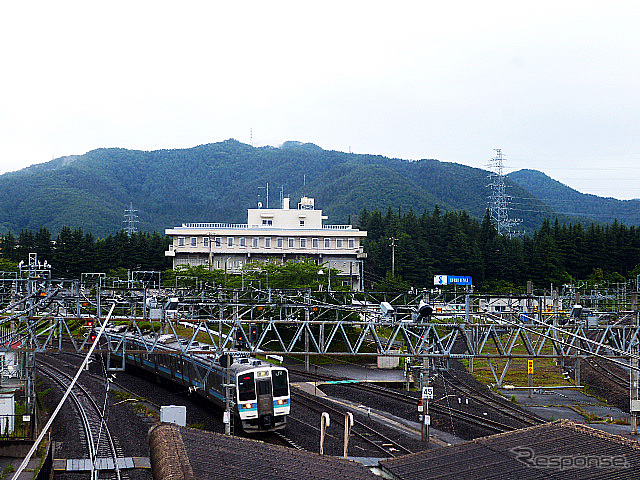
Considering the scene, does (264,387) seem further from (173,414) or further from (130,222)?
(130,222)

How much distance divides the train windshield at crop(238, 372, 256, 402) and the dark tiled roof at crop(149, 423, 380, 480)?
735 centimetres

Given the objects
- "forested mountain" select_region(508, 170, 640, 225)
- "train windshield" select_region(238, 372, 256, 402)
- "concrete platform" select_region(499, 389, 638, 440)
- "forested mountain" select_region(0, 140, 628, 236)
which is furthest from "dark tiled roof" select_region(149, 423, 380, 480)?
"forested mountain" select_region(508, 170, 640, 225)

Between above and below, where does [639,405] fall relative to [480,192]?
below

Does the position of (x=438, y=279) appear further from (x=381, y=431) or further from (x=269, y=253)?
(x=381, y=431)

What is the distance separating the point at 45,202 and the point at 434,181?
3190 inches

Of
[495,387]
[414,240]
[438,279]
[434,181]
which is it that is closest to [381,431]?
[495,387]

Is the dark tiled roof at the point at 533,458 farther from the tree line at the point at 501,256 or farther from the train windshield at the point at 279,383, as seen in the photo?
the tree line at the point at 501,256

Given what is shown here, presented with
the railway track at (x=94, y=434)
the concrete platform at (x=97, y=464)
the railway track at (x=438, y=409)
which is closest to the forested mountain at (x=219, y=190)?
the railway track at (x=438, y=409)

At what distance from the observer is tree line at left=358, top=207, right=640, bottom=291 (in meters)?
58.3

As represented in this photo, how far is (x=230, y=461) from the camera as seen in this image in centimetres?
893

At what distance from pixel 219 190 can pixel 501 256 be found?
131 metres

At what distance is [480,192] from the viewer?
148500mm

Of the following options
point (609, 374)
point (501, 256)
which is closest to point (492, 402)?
point (609, 374)

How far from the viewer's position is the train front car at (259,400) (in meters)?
17.8
